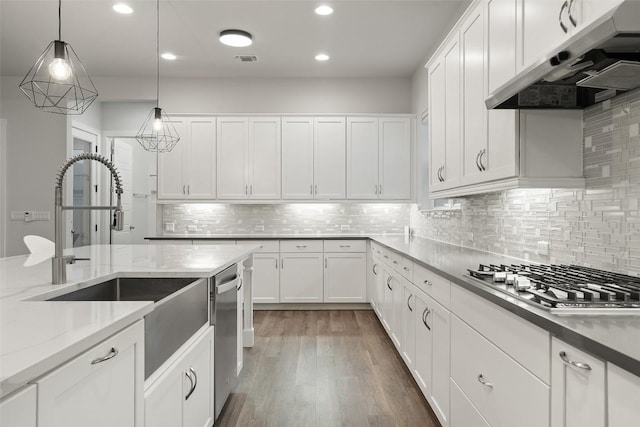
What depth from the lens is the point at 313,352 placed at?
3.37 metres

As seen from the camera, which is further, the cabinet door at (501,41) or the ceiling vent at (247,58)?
the ceiling vent at (247,58)

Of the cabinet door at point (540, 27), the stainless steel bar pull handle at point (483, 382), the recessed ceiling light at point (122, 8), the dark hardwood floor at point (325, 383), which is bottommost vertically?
the dark hardwood floor at point (325, 383)

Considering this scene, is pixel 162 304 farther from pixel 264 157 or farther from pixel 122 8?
pixel 264 157

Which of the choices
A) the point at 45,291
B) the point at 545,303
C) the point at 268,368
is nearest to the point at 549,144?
the point at 545,303

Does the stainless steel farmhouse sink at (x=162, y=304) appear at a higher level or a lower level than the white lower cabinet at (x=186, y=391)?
higher

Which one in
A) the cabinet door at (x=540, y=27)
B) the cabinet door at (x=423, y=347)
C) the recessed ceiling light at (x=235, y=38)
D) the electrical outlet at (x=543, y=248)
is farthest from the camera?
the recessed ceiling light at (x=235, y=38)

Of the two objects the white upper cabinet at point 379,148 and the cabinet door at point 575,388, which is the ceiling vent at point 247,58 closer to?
the white upper cabinet at point 379,148

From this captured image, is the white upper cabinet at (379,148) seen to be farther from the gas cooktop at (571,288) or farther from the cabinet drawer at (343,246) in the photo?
the gas cooktop at (571,288)

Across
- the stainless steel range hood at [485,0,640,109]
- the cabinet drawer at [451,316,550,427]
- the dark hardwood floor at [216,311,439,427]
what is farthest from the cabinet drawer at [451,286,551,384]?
the dark hardwood floor at [216,311,439,427]

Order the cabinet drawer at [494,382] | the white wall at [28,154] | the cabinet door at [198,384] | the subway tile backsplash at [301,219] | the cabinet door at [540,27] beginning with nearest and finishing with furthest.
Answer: the cabinet drawer at [494,382]
the cabinet door at [540,27]
the cabinet door at [198,384]
the white wall at [28,154]
the subway tile backsplash at [301,219]

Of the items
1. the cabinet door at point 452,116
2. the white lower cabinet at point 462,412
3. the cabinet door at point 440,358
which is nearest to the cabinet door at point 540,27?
the cabinet door at point 452,116

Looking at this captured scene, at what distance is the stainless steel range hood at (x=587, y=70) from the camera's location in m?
1.03

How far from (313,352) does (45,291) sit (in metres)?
2.36

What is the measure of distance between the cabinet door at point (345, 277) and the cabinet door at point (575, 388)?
12.5 feet
